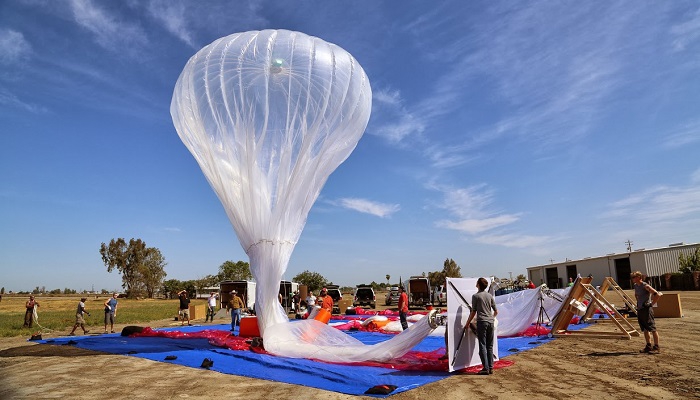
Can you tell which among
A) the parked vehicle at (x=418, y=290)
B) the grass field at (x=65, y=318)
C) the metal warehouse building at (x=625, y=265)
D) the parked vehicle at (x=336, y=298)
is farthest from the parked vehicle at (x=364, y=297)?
the metal warehouse building at (x=625, y=265)

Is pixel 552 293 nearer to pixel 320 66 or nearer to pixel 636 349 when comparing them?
pixel 636 349

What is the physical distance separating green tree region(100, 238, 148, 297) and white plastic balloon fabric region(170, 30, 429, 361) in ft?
242

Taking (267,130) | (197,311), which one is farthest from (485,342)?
(197,311)

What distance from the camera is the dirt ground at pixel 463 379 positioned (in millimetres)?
5832

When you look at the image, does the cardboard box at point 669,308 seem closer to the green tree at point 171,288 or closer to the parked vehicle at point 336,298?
the parked vehicle at point 336,298

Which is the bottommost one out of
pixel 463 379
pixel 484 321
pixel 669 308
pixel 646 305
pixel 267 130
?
pixel 463 379

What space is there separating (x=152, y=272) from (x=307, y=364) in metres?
75.6

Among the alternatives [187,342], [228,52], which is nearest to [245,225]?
[228,52]

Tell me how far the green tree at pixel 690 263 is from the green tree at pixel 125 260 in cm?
7402

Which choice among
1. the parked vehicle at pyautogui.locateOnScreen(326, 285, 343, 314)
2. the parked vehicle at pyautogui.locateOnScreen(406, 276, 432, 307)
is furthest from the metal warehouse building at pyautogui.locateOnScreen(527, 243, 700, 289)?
the parked vehicle at pyautogui.locateOnScreen(326, 285, 343, 314)

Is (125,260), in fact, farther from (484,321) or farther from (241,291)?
(484,321)

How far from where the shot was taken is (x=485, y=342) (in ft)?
23.2

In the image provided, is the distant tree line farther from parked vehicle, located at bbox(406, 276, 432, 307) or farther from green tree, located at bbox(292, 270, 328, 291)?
parked vehicle, located at bbox(406, 276, 432, 307)

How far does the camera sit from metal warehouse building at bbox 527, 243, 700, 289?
4088 cm
